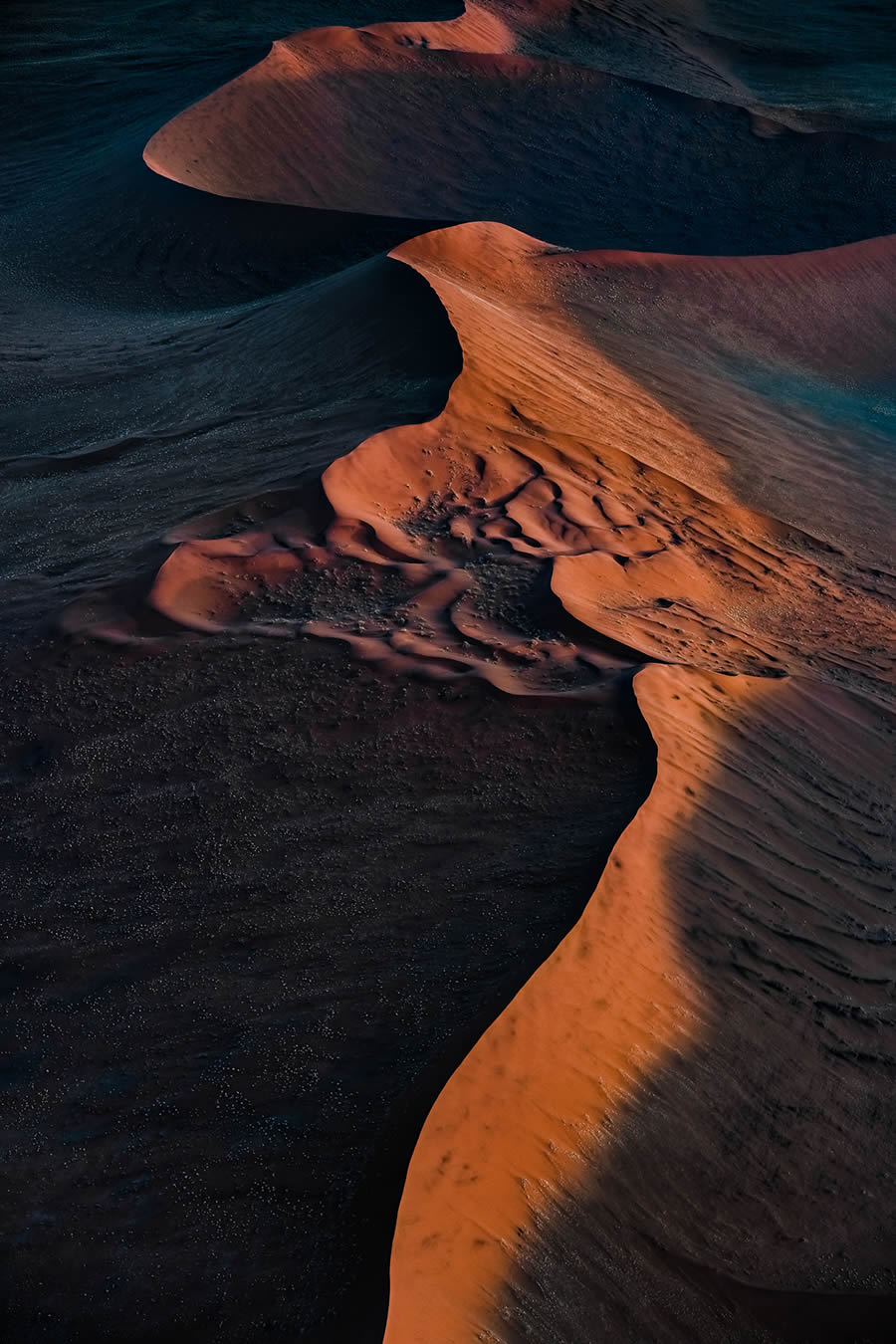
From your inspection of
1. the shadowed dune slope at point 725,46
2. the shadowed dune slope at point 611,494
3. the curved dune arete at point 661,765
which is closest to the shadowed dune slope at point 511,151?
the shadowed dune slope at point 725,46

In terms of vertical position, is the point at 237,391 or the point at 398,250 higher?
the point at 398,250

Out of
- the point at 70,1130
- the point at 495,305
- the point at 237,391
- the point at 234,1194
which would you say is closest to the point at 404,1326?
the point at 234,1194

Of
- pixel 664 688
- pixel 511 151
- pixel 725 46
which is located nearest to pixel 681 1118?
pixel 664 688

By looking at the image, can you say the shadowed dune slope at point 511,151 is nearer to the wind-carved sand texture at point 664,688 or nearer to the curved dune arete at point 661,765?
the wind-carved sand texture at point 664,688

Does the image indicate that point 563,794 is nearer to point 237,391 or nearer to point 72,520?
point 72,520

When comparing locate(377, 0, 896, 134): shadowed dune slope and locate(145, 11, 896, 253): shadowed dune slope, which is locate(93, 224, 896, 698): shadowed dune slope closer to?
locate(145, 11, 896, 253): shadowed dune slope

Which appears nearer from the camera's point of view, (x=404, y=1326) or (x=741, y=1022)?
(x=404, y=1326)
